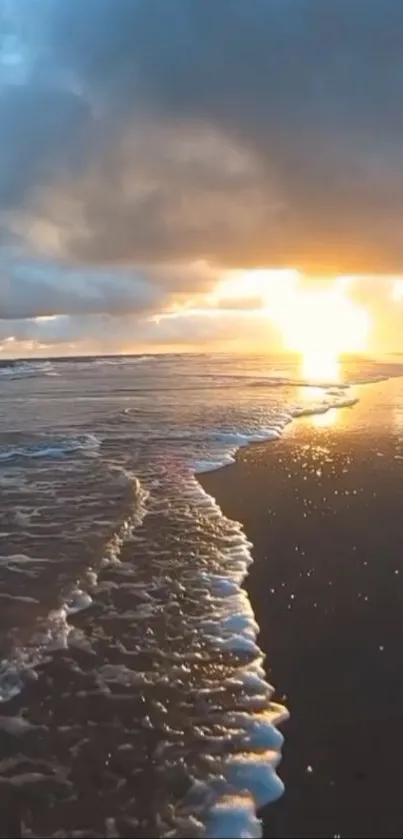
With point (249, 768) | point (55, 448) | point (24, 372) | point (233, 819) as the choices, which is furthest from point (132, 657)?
point (24, 372)

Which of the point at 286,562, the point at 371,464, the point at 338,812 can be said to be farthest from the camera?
the point at 371,464

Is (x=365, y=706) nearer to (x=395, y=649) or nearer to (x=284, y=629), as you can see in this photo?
(x=395, y=649)

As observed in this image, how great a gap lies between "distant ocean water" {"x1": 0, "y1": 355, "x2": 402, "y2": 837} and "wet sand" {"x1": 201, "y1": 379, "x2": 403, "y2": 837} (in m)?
0.20

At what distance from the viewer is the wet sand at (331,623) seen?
3.79m

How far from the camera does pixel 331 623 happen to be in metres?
5.96

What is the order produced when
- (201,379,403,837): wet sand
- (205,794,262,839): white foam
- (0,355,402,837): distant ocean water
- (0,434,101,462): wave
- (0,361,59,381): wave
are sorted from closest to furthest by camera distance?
(205,794,262,839): white foam, (201,379,403,837): wet sand, (0,355,402,837): distant ocean water, (0,434,101,462): wave, (0,361,59,381): wave

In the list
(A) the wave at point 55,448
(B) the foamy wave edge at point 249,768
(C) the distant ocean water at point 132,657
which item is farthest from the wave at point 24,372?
Result: (B) the foamy wave edge at point 249,768

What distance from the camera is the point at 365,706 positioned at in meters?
4.63

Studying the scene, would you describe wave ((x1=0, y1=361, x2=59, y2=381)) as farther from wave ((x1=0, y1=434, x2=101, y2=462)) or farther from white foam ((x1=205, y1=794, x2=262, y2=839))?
white foam ((x1=205, y1=794, x2=262, y2=839))

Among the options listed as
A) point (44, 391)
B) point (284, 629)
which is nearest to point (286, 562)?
point (284, 629)

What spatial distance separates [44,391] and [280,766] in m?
31.0

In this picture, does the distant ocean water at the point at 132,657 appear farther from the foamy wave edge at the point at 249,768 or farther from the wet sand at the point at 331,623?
the wet sand at the point at 331,623

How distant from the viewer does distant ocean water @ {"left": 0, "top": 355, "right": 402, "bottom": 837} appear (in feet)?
12.8

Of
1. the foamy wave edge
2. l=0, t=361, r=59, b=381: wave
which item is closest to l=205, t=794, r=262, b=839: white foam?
the foamy wave edge
